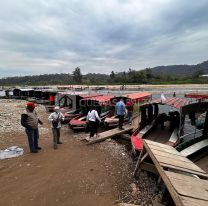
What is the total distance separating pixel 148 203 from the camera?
7.18 m

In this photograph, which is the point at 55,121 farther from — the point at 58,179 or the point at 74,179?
the point at 74,179

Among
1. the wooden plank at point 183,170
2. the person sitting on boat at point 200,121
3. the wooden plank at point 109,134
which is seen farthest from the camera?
the person sitting on boat at point 200,121

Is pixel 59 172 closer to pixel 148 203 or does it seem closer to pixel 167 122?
pixel 148 203

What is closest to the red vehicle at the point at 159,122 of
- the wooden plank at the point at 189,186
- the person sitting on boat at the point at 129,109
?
the person sitting on boat at the point at 129,109

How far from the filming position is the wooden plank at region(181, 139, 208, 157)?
10070 mm

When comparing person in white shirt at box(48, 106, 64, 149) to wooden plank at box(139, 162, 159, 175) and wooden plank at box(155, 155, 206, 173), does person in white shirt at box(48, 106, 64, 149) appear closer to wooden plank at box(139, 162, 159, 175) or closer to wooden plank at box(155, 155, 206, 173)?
wooden plank at box(139, 162, 159, 175)

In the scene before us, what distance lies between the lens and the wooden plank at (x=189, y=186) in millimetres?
5035

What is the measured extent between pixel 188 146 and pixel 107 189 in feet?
16.2

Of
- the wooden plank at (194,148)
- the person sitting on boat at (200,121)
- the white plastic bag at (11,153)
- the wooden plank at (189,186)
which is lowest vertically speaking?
the white plastic bag at (11,153)

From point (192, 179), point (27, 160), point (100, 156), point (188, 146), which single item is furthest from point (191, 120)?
point (27, 160)

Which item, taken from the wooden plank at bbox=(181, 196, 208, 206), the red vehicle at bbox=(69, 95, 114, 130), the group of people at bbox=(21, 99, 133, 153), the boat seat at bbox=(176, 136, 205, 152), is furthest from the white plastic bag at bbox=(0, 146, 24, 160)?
the wooden plank at bbox=(181, 196, 208, 206)

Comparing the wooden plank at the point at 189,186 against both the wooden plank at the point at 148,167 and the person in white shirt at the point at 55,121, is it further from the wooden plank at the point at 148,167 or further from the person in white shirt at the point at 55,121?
the person in white shirt at the point at 55,121

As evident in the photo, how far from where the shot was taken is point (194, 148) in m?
10.6

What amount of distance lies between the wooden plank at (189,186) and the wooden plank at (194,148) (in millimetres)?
4104
